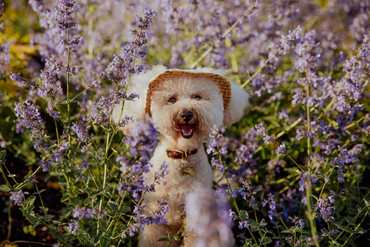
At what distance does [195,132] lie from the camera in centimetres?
217

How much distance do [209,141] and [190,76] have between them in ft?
1.93

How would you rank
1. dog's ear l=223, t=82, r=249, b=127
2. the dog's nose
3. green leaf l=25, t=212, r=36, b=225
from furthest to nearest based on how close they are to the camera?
dog's ear l=223, t=82, r=249, b=127, the dog's nose, green leaf l=25, t=212, r=36, b=225

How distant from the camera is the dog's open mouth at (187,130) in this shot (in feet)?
6.96

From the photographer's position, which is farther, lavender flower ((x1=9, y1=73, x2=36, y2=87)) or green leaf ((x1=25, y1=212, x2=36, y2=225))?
lavender flower ((x1=9, y1=73, x2=36, y2=87))

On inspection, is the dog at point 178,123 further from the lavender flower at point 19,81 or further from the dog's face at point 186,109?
the lavender flower at point 19,81

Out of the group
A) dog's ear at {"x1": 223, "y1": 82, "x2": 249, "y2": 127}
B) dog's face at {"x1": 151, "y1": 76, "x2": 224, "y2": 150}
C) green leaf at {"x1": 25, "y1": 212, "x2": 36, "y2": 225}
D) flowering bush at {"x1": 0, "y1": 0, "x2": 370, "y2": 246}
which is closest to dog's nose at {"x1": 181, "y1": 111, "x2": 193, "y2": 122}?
dog's face at {"x1": 151, "y1": 76, "x2": 224, "y2": 150}

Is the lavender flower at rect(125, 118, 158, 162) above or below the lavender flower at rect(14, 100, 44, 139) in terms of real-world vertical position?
below

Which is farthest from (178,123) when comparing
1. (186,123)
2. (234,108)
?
(234,108)

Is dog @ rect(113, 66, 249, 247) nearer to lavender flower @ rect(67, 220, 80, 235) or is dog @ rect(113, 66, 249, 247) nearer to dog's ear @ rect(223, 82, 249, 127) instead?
dog's ear @ rect(223, 82, 249, 127)

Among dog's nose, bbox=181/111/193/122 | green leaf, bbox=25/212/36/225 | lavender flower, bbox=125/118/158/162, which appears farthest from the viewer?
dog's nose, bbox=181/111/193/122

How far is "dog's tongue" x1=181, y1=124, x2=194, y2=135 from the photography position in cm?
213

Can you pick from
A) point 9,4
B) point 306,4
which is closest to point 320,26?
point 306,4

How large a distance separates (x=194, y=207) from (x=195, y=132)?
1.16m

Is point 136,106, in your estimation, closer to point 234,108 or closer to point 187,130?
point 187,130
